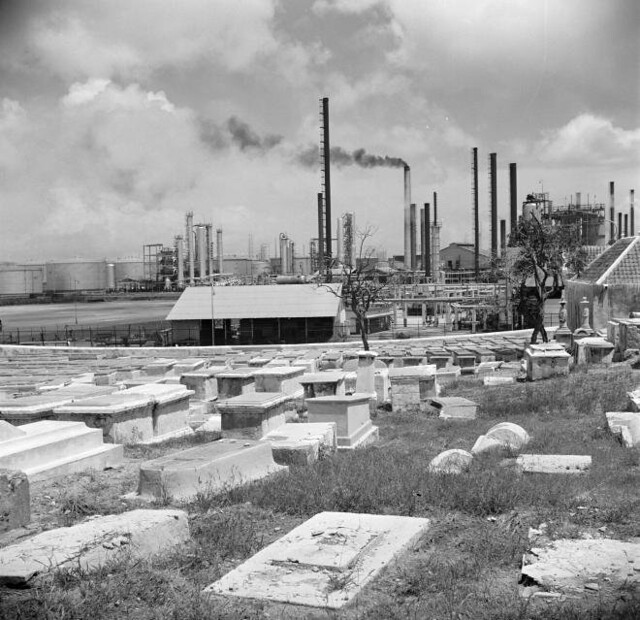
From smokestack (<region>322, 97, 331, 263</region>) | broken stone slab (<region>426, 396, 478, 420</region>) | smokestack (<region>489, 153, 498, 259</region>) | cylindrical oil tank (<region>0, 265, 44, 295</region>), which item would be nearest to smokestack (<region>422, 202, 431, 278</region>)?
smokestack (<region>489, 153, 498, 259</region>)

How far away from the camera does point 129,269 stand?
382 feet

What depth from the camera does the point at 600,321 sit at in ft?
73.4

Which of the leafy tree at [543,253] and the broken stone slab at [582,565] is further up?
the leafy tree at [543,253]

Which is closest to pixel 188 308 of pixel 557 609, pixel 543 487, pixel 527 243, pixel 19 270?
pixel 527 243

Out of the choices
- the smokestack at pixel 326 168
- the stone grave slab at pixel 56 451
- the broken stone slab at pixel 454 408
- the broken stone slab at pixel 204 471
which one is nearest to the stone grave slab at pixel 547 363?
the broken stone slab at pixel 454 408

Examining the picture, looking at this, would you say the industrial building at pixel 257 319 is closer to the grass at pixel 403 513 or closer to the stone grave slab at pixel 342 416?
the stone grave slab at pixel 342 416

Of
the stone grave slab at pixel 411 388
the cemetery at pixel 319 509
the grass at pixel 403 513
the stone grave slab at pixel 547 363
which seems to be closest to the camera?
the grass at pixel 403 513

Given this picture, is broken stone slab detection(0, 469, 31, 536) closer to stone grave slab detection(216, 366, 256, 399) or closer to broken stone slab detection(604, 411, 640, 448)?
broken stone slab detection(604, 411, 640, 448)

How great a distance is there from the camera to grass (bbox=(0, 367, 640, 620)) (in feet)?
11.0

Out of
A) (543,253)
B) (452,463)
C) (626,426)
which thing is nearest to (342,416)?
(452,463)

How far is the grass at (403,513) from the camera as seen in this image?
3355 mm

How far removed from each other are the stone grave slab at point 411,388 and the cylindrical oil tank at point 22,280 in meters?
105

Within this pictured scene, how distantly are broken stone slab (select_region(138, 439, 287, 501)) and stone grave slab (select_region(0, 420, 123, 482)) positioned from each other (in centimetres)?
124

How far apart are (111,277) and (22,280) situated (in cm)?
1338
